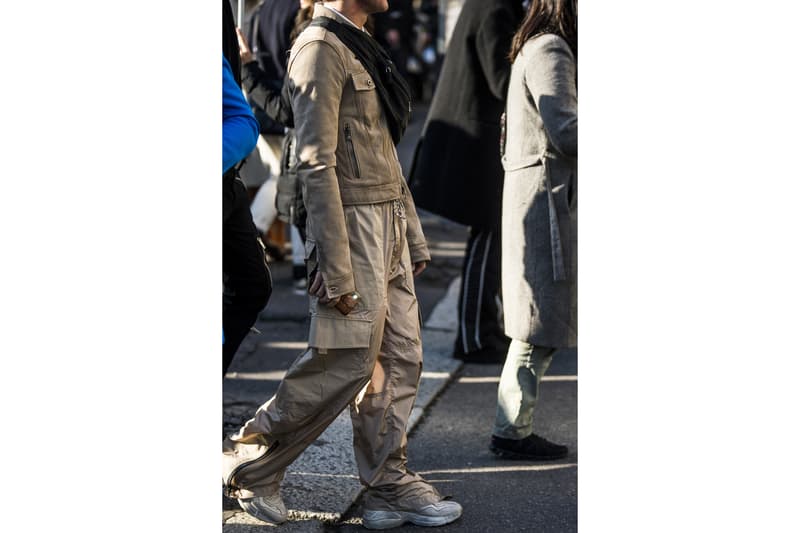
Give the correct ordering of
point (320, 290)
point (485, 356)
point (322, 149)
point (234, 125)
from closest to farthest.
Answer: point (322, 149)
point (320, 290)
point (234, 125)
point (485, 356)

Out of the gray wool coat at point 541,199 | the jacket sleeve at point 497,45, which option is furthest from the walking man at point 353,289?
the jacket sleeve at point 497,45

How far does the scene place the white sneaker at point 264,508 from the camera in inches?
146

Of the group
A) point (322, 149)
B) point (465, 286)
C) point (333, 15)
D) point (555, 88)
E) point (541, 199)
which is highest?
point (333, 15)

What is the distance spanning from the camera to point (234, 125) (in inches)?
146

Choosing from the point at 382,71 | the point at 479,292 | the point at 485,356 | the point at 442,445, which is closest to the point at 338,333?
the point at 382,71

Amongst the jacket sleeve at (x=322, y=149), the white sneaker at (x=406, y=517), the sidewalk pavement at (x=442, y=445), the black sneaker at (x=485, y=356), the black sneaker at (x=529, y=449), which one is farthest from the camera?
the black sneaker at (x=485, y=356)

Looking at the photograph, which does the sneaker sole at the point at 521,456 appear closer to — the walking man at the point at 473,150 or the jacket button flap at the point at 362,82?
the walking man at the point at 473,150

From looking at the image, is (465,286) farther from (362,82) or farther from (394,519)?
(362,82)

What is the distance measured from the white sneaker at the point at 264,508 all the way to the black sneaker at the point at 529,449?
1.10 metres

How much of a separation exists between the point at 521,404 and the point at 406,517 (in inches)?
31.4

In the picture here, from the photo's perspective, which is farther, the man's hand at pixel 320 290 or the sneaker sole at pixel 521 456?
the sneaker sole at pixel 521 456

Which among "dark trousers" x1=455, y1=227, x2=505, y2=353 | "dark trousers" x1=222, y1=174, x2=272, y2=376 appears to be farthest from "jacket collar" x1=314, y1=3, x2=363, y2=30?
"dark trousers" x1=455, y1=227, x2=505, y2=353

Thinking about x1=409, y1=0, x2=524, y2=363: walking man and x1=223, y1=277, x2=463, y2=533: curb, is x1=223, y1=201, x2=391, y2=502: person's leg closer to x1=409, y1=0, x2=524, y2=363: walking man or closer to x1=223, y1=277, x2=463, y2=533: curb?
x1=223, y1=277, x2=463, y2=533: curb
